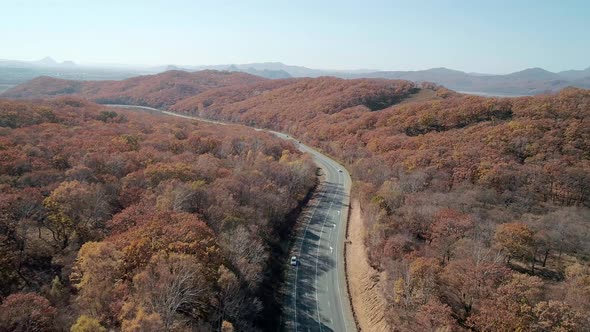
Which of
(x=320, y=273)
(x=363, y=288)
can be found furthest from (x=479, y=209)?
(x=320, y=273)

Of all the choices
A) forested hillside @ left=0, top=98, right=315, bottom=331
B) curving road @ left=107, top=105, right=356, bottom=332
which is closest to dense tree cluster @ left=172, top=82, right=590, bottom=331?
curving road @ left=107, top=105, right=356, bottom=332

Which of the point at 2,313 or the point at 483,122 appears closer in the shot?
the point at 2,313

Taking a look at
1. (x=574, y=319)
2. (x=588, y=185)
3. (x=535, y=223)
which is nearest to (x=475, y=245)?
(x=574, y=319)

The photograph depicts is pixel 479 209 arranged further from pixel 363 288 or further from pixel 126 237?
pixel 126 237

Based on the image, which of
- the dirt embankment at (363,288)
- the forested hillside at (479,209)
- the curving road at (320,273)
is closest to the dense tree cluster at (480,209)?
the forested hillside at (479,209)

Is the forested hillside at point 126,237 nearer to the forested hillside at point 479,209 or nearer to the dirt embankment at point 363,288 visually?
the dirt embankment at point 363,288

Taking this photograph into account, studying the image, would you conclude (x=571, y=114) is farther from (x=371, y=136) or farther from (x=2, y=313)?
(x=2, y=313)
